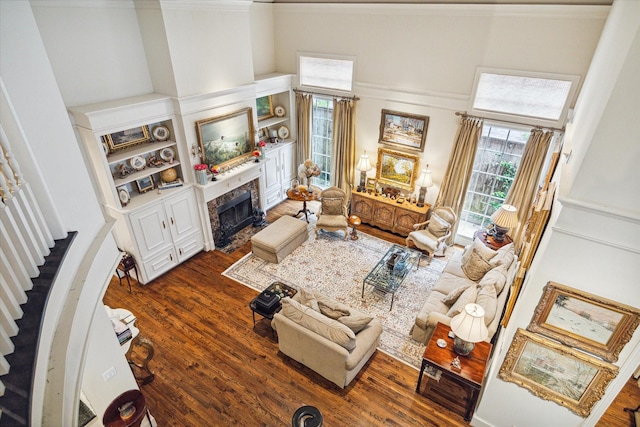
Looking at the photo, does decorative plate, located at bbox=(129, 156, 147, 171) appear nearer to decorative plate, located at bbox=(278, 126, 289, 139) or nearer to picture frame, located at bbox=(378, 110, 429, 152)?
decorative plate, located at bbox=(278, 126, 289, 139)

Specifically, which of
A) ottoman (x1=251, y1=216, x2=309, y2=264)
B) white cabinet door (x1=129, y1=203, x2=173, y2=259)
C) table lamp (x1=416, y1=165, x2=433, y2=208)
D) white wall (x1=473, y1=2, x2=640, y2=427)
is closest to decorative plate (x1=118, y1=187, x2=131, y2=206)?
white cabinet door (x1=129, y1=203, x2=173, y2=259)

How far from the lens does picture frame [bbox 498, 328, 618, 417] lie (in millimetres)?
3088

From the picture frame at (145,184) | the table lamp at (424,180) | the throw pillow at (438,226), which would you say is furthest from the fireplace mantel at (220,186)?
the throw pillow at (438,226)

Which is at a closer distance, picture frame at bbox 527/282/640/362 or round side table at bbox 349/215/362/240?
picture frame at bbox 527/282/640/362

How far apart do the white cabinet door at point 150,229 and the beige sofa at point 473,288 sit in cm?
445

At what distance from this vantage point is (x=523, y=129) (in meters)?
5.86

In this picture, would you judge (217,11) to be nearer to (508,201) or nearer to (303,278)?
(303,278)

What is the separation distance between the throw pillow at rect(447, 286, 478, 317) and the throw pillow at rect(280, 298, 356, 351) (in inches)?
54.4

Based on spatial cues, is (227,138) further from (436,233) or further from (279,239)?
(436,233)

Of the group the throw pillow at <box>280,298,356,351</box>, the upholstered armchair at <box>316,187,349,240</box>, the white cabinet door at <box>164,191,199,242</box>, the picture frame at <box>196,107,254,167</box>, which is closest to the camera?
the throw pillow at <box>280,298,356,351</box>

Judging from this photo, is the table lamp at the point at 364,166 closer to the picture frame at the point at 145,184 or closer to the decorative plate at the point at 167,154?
the decorative plate at the point at 167,154

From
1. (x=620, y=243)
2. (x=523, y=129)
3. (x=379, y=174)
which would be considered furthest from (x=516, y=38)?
(x=620, y=243)

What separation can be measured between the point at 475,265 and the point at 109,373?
503 cm

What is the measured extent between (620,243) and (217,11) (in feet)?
20.4
